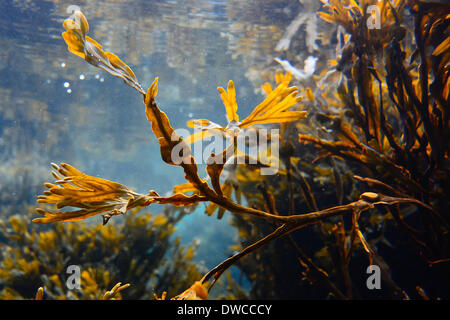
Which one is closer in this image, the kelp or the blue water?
the kelp

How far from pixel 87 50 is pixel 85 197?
0.54m

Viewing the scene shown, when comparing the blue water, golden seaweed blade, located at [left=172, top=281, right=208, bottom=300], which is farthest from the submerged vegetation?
the blue water

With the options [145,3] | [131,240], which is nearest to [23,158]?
Result: [145,3]

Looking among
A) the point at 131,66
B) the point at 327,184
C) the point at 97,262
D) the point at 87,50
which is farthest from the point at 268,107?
the point at 131,66

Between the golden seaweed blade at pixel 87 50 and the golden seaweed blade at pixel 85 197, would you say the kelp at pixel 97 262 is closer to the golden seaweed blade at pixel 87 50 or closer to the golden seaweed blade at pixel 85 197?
the golden seaweed blade at pixel 85 197

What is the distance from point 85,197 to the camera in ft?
2.88

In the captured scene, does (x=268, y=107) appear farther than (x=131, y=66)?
No

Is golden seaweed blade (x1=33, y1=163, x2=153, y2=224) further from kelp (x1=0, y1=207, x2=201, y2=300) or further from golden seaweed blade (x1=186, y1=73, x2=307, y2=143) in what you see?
kelp (x1=0, y1=207, x2=201, y2=300)

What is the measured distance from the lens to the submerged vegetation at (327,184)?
2.94 feet

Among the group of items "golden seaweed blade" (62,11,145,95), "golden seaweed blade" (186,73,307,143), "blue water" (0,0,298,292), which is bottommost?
"golden seaweed blade" (186,73,307,143)

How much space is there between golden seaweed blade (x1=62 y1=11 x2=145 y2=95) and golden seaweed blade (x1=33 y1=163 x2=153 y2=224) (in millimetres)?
372

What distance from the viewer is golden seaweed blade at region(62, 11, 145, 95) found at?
3.01 ft

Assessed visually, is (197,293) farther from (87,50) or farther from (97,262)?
(97,262)
